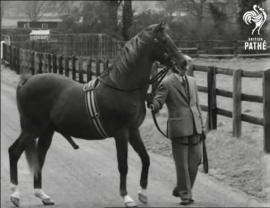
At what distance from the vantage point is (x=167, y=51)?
7.44ft

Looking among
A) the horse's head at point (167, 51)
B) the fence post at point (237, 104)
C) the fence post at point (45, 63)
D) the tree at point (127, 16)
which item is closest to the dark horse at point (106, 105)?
the horse's head at point (167, 51)

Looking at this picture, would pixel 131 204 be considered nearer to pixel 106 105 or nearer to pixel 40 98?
pixel 106 105

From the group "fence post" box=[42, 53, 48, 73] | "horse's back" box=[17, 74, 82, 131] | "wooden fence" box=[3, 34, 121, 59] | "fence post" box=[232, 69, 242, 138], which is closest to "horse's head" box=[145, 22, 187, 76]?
"horse's back" box=[17, 74, 82, 131]

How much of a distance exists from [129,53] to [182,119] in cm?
42

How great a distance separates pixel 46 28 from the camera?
8703 mm

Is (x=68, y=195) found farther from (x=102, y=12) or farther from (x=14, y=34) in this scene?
(x=14, y=34)

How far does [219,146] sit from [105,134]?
5.75ft

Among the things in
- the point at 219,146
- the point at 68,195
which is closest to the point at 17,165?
the point at 68,195

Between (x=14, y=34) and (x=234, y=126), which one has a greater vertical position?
(x=14, y=34)

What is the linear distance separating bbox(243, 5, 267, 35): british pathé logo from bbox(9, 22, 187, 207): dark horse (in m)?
0.41

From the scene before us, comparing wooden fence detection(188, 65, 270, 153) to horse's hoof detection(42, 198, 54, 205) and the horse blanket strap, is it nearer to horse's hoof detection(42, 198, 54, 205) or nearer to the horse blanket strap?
the horse blanket strap

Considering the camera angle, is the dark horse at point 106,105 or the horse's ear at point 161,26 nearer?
the horse's ear at point 161,26

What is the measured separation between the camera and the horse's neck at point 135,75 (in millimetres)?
2549

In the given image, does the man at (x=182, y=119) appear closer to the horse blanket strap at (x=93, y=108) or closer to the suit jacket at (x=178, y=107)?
the suit jacket at (x=178, y=107)
